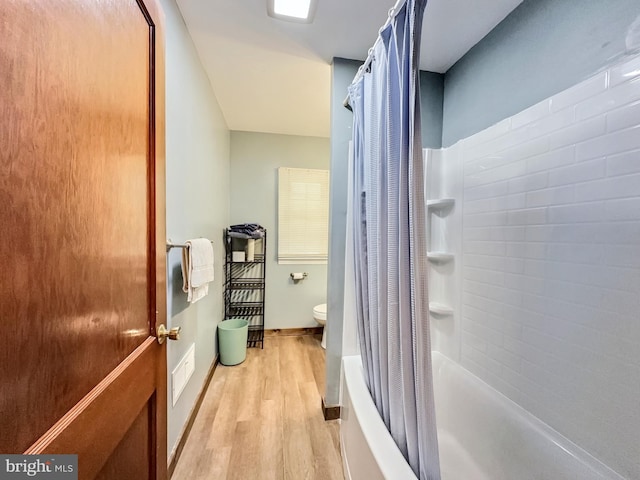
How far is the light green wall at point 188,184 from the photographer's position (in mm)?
1430

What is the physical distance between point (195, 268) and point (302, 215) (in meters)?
1.91

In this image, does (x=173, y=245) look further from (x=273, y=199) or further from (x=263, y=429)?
(x=273, y=199)

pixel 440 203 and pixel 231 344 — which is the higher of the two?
pixel 440 203

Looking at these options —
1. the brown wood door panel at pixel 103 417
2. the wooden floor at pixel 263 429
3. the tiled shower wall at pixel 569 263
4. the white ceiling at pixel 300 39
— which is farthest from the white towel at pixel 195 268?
the tiled shower wall at pixel 569 263

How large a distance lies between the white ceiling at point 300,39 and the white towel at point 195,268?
1.26 meters

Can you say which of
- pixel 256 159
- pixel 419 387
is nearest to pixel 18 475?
pixel 419 387

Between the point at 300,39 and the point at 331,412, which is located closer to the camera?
the point at 300,39

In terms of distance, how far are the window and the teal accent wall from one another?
1.74m

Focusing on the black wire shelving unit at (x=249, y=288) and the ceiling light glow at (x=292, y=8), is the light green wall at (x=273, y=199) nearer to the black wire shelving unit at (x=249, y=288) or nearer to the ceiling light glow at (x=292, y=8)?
the black wire shelving unit at (x=249, y=288)

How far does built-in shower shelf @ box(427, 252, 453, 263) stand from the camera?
1.80m

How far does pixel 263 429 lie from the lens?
70.8 inches

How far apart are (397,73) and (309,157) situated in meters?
2.39

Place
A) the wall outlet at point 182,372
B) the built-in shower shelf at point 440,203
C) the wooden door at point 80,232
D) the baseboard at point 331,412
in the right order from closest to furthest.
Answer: the wooden door at point 80,232
the wall outlet at point 182,372
the built-in shower shelf at point 440,203
the baseboard at point 331,412

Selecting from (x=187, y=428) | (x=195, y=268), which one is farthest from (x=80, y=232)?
(x=187, y=428)
